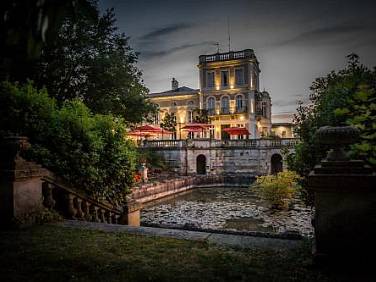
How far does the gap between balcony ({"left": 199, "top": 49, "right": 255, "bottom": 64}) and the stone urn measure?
4165cm

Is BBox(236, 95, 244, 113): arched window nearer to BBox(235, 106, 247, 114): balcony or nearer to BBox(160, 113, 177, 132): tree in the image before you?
BBox(235, 106, 247, 114): balcony

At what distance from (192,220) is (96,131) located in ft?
28.8

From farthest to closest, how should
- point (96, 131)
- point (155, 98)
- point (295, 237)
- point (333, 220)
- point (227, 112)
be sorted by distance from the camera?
point (155, 98) → point (227, 112) → point (96, 131) → point (295, 237) → point (333, 220)

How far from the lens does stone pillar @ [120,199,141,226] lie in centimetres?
A: 813

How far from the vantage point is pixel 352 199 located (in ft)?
12.2

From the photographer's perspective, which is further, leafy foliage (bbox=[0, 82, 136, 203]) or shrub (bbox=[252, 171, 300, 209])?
shrub (bbox=[252, 171, 300, 209])

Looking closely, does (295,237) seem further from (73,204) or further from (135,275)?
(73,204)

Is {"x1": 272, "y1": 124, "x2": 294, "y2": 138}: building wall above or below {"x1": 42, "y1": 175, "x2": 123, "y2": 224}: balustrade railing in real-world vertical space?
above

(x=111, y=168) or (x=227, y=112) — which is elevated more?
(x=227, y=112)

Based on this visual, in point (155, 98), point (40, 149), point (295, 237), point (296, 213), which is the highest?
point (155, 98)

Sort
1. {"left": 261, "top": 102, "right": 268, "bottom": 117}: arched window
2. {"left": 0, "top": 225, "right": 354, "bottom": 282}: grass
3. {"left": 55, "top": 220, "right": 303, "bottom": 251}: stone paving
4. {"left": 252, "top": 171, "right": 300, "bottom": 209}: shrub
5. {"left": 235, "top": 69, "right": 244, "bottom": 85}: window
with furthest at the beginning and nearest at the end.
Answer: {"left": 261, "top": 102, "right": 268, "bottom": 117}: arched window, {"left": 235, "top": 69, "right": 244, "bottom": 85}: window, {"left": 252, "top": 171, "right": 300, "bottom": 209}: shrub, {"left": 55, "top": 220, "right": 303, "bottom": 251}: stone paving, {"left": 0, "top": 225, "right": 354, "bottom": 282}: grass

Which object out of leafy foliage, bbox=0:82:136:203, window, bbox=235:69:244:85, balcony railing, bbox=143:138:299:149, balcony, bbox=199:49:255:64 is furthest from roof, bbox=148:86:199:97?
leafy foliage, bbox=0:82:136:203

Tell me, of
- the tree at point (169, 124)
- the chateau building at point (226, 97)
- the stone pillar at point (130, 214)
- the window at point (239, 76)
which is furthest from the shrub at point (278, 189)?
the window at point (239, 76)

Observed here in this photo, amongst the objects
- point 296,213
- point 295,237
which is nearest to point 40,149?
point 295,237
